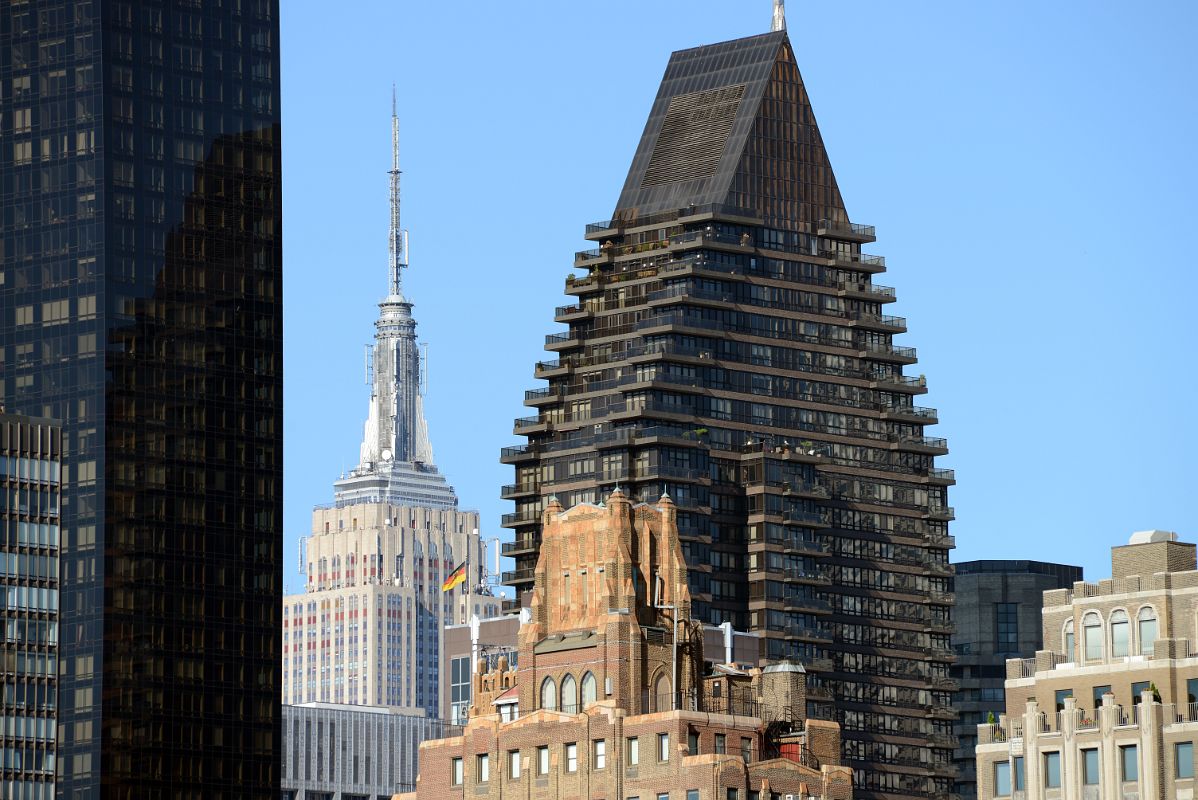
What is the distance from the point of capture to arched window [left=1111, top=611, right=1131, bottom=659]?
18712 centimetres

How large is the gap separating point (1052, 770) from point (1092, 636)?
7.89m

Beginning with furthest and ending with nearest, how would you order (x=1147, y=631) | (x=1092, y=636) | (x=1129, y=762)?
(x=1092, y=636)
(x=1147, y=631)
(x=1129, y=762)

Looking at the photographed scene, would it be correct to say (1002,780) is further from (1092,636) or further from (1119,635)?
(1119,635)

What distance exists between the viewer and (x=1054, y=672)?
620 ft

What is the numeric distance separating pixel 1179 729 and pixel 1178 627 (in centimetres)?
639

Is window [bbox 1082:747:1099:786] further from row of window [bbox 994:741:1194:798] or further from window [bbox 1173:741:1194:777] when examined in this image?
window [bbox 1173:741:1194:777]

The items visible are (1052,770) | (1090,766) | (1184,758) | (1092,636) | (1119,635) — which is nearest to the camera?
(1184,758)

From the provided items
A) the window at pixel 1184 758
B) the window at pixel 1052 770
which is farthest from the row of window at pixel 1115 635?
the window at pixel 1184 758

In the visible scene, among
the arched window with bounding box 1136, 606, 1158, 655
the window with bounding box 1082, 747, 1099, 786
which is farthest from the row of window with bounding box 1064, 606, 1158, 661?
the window with bounding box 1082, 747, 1099, 786

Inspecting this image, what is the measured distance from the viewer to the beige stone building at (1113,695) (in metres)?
182

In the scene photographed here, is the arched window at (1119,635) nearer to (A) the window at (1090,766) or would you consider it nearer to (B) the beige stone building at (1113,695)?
(B) the beige stone building at (1113,695)

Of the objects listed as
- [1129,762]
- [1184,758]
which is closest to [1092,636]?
[1129,762]

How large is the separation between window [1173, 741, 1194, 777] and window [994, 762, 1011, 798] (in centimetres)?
1174

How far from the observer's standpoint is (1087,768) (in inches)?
7283
